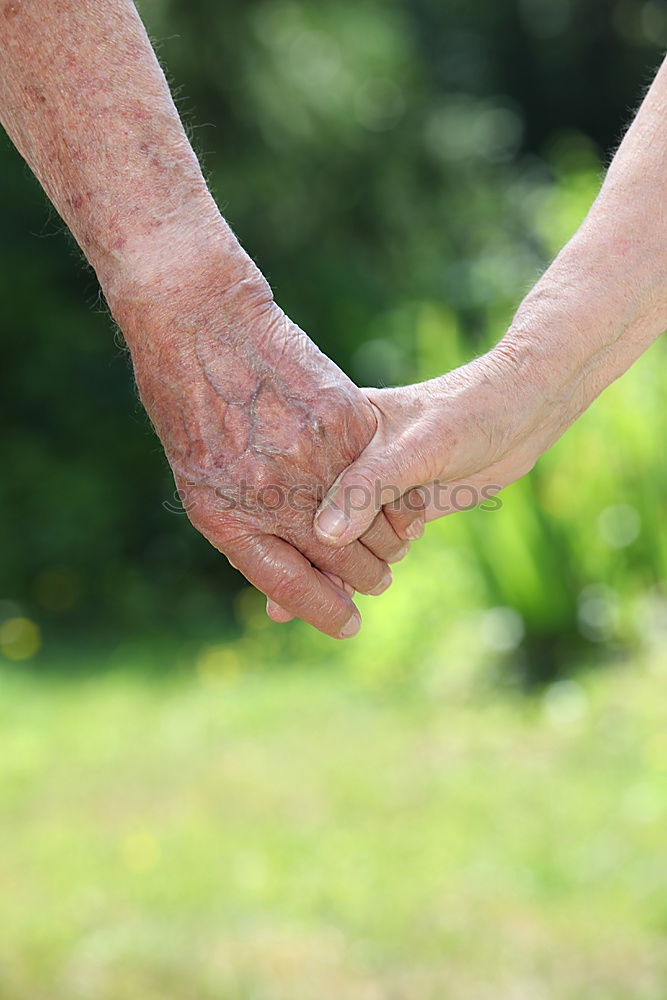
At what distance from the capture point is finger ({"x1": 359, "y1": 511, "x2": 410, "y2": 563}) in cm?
211

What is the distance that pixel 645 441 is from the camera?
16.7ft

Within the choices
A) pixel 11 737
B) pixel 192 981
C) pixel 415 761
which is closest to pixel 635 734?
pixel 415 761

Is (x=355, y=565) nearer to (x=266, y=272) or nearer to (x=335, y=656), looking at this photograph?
(x=335, y=656)

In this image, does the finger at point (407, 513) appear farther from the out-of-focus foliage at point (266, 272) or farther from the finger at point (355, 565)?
the out-of-focus foliage at point (266, 272)

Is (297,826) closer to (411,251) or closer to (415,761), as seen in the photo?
(415,761)

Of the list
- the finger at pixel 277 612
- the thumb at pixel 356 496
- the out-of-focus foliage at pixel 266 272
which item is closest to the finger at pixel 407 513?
the thumb at pixel 356 496

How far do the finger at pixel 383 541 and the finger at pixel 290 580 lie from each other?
0.11 meters

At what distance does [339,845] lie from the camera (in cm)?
394

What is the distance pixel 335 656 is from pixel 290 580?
12.6ft

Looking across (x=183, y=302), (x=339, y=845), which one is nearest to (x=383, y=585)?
(x=183, y=302)

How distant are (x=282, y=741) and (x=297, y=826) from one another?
81 cm

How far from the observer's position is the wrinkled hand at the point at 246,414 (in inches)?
73.7

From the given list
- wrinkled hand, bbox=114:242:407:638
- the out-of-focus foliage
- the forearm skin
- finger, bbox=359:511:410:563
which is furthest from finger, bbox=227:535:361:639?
the out-of-focus foliage

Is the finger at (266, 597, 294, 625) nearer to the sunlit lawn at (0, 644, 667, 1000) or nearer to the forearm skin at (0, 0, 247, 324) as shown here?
the forearm skin at (0, 0, 247, 324)
